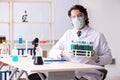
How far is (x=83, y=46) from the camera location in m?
2.43

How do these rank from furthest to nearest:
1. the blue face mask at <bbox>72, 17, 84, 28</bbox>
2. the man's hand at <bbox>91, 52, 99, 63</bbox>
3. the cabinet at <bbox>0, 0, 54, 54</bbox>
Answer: the cabinet at <bbox>0, 0, 54, 54</bbox> < the blue face mask at <bbox>72, 17, 84, 28</bbox> < the man's hand at <bbox>91, 52, 99, 63</bbox>

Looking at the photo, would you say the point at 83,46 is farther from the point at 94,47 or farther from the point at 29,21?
the point at 29,21

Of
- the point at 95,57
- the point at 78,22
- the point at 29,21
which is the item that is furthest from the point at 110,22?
the point at 95,57

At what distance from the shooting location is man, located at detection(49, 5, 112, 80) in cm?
246

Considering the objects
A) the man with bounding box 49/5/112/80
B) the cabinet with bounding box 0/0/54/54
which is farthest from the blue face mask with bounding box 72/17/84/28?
the cabinet with bounding box 0/0/54/54

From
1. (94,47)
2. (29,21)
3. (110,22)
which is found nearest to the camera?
(94,47)

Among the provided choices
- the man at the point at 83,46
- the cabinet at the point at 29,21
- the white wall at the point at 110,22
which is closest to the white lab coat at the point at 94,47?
the man at the point at 83,46

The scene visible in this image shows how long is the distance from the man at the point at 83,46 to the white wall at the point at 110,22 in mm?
1438

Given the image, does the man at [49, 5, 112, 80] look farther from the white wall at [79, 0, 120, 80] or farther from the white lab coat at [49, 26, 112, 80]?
the white wall at [79, 0, 120, 80]

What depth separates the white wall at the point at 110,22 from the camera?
4.14 metres

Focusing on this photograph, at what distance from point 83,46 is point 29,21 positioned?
2.43m

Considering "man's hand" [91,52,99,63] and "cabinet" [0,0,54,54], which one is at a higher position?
"cabinet" [0,0,54,54]

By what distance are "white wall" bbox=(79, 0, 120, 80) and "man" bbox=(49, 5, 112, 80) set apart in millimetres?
1438

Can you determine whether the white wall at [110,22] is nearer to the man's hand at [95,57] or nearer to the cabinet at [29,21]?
the cabinet at [29,21]
